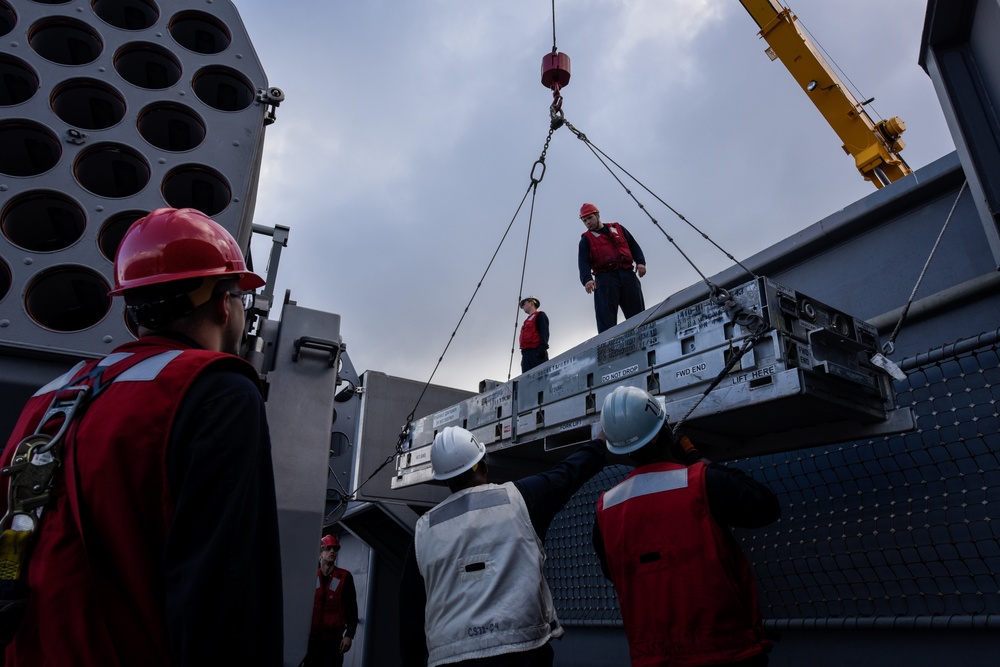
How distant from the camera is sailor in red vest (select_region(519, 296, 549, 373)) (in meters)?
8.09

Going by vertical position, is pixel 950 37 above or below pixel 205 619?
above

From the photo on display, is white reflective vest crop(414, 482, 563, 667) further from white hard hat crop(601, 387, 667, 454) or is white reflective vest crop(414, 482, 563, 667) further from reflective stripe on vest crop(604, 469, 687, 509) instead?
white hard hat crop(601, 387, 667, 454)

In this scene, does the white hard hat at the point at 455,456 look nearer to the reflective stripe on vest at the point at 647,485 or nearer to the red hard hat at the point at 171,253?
the reflective stripe on vest at the point at 647,485

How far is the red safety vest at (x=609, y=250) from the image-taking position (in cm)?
648

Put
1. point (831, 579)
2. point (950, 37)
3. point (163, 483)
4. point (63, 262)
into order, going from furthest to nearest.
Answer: point (950, 37) → point (831, 579) → point (63, 262) → point (163, 483)

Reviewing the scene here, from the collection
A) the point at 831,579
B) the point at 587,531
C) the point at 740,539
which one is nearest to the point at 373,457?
the point at 587,531

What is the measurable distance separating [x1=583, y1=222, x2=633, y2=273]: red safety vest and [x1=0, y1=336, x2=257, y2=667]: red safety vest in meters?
5.60

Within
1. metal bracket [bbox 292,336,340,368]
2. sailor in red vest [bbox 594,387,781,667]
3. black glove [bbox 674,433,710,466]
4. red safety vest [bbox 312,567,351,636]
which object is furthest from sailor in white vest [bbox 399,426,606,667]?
red safety vest [bbox 312,567,351,636]

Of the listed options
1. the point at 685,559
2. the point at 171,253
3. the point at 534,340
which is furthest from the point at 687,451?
the point at 534,340

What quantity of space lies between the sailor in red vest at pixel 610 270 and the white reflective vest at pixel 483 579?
12.6ft

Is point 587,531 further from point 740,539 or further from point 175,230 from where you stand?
point 175,230

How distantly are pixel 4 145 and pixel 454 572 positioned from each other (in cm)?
234

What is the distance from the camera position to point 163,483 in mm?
1072

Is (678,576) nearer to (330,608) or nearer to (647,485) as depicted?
(647,485)
